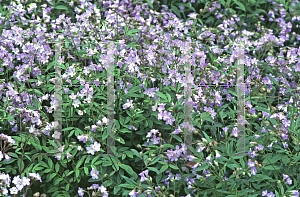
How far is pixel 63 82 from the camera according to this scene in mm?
3311

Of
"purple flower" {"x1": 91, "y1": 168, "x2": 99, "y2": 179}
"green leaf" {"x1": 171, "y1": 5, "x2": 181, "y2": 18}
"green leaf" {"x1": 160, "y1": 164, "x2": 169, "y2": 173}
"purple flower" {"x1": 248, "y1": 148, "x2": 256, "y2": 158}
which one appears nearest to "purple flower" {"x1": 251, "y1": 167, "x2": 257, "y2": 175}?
"purple flower" {"x1": 248, "y1": 148, "x2": 256, "y2": 158}

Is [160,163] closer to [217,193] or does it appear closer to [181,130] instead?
[181,130]

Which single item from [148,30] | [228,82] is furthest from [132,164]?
[148,30]

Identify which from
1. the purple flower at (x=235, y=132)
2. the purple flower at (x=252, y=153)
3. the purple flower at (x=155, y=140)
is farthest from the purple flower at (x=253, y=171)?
the purple flower at (x=155, y=140)

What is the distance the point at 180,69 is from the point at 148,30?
796 millimetres

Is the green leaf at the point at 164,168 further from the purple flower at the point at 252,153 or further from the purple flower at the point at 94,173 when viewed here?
the purple flower at the point at 252,153

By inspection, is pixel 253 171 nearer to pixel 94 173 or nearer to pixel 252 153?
pixel 252 153

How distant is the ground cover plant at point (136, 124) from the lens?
9.44 feet

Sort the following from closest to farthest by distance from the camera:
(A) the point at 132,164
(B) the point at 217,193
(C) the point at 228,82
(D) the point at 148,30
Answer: (B) the point at 217,193
(A) the point at 132,164
(C) the point at 228,82
(D) the point at 148,30

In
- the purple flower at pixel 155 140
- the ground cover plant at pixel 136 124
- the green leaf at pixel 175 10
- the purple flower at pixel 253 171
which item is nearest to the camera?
the purple flower at pixel 253 171

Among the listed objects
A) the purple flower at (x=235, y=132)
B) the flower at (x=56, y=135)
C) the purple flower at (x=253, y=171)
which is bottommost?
the purple flower at (x=253, y=171)

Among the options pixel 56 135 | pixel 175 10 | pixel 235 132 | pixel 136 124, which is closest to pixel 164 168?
pixel 136 124

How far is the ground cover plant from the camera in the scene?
288cm

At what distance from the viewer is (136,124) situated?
3209 mm
